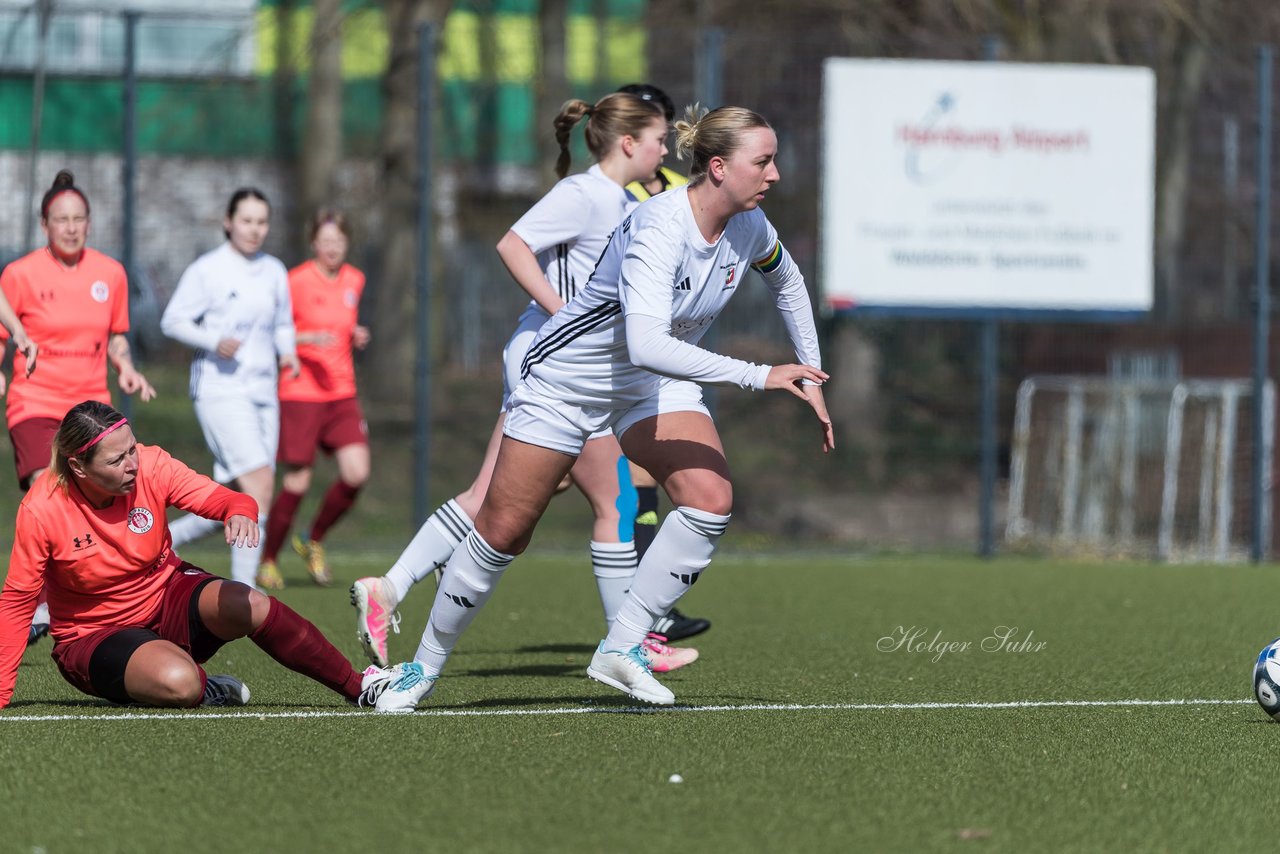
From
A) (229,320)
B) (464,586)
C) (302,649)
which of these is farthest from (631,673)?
(229,320)

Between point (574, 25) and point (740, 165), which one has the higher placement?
point (574, 25)

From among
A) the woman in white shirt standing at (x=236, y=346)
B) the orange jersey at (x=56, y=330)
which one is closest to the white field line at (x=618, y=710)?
the orange jersey at (x=56, y=330)

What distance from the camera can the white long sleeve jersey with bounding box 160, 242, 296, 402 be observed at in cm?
902

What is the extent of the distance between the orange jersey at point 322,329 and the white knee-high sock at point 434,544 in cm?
388

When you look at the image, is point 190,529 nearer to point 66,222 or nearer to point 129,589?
point 66,222

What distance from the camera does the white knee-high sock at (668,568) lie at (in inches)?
219

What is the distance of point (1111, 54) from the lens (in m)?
14.3

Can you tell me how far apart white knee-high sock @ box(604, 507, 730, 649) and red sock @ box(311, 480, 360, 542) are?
17.5 feet

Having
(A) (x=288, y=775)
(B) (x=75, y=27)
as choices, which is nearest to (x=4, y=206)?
(B) (x=75, y=27)

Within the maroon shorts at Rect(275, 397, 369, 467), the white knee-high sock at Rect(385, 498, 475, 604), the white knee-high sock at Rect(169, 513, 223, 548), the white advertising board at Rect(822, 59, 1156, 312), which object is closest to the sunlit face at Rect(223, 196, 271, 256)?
the white knee-high sock at Rect(169, 513, 223, 548)

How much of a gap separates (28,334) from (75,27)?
5.24 meters

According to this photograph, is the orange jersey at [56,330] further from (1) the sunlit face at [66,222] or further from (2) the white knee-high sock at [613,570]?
(2) the white knee-high sock at [613,570]

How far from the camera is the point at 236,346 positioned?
29.1ft

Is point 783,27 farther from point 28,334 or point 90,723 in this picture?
point 90,723
